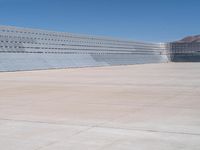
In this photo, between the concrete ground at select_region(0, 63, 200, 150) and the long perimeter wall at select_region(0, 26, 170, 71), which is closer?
the concrete ground at select_region(0, 63, 200, 150)

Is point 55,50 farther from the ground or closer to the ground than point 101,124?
farther from the ground

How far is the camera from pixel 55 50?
56.5 meters

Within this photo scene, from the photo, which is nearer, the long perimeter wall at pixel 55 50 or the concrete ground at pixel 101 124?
the concrete ground at pixel 101 124

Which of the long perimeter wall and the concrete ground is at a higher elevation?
the long perimeter wall

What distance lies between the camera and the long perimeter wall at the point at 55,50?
4488 cm

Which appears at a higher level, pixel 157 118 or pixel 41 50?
pixel 41 50

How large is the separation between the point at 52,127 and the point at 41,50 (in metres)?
46.7

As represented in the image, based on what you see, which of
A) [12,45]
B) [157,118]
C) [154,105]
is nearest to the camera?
[157,118]

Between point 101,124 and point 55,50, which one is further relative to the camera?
point 55,50

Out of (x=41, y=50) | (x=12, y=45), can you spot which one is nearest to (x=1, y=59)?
(x=12, y=45)

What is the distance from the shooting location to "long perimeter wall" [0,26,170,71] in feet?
Answer: 147

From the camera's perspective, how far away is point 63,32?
61.3m

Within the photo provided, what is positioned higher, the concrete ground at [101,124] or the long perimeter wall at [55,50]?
the long perimeter wall at [55,50]

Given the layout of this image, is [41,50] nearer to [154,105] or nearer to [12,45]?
[12,45]
